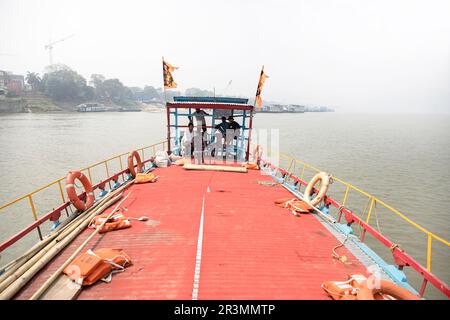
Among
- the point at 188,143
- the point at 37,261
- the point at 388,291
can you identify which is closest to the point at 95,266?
the point at 37,261

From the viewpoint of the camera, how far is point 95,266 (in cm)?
491

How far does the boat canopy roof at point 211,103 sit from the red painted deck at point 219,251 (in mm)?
5842

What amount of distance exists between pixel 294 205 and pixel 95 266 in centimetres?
629

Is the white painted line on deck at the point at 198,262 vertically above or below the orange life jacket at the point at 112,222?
below

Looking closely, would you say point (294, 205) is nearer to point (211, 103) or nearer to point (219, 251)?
point (219, 251)

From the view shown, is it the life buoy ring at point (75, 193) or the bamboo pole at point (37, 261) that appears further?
the life buoy ring at point (75, 193)

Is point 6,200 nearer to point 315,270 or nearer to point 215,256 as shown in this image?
point 215,256

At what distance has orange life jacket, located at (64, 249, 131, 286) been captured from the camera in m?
4.74

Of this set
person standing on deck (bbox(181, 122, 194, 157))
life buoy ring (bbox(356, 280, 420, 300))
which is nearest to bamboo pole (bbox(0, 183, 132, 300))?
life buoy ring (bbox(356, 280, 420, 300))

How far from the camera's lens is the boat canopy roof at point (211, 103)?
13.7 m

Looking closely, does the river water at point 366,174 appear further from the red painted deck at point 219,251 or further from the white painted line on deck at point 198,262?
the white painted line on deck at point 198,262

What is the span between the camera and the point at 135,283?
4.87 metres

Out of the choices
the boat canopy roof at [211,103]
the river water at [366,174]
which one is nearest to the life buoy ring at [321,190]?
the river water at [366,174]

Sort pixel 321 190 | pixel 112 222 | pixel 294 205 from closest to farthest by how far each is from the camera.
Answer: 1. pixel 112 222
2. pixel 294 205
3. pixel 321 190
